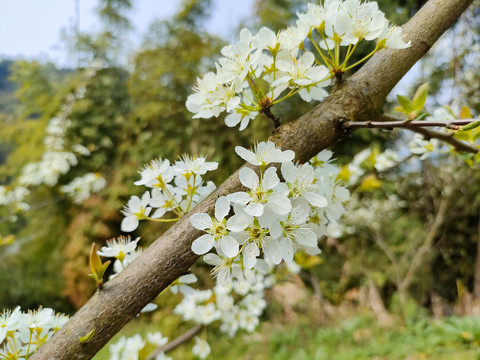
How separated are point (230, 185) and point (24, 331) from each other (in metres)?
0.33

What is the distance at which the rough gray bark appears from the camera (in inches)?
12.8

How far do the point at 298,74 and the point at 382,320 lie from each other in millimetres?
3479

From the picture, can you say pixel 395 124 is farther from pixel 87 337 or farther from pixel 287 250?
pixel 87 337

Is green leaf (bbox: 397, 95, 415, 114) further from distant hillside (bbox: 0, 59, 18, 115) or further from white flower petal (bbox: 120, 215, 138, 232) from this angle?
distant hillside (bbox: 0, 59, 18, 115)

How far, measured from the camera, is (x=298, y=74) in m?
0.41

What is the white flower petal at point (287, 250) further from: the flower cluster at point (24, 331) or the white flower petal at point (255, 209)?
the flower cluster at point (24, 331)

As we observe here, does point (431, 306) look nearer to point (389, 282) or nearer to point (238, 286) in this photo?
point (389, 282)

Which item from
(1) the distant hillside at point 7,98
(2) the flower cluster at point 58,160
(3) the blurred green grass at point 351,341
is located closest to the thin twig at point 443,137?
(3) the blurred green grass at point 351,341

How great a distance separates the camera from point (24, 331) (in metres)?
0.42

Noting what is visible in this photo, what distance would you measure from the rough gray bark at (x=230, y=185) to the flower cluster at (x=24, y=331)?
0.09 metres

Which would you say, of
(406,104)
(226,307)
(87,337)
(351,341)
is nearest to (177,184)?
(87,337)

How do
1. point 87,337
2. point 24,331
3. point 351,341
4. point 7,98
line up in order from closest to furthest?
point 87,337 < point 24,331 < point 351,341 < point 7,98

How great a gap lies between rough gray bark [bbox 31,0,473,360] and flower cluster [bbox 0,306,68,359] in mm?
91

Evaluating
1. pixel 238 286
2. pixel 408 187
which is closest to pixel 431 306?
pixel 408 187
